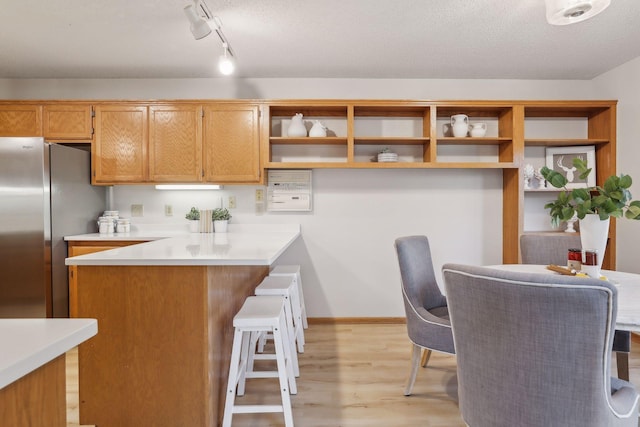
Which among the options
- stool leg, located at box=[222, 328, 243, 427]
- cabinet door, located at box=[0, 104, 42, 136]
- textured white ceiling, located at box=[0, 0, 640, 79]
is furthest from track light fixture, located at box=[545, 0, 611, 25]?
cabinet door, located at box=[0, 104, 42, 136]

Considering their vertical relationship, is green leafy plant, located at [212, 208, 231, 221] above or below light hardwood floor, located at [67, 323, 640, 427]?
above

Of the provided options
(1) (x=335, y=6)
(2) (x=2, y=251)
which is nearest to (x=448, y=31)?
(1) (x=335, y=6)

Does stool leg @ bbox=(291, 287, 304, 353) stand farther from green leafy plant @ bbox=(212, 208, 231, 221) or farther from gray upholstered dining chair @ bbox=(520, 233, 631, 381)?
gray upholstered dining chair @ bbox=(520, 233, 631, 381)

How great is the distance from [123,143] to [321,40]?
6.34 ft

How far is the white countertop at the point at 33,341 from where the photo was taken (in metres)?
0.48

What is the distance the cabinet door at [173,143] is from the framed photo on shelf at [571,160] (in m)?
3.30

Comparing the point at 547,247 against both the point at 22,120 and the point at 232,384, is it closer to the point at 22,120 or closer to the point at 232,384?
the point at 232,384

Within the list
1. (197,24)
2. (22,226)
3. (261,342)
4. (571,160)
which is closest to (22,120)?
(22,226)

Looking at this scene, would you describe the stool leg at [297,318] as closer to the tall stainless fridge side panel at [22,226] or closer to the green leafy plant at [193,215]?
the green leafy plant at [193,215]

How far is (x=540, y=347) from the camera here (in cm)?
95

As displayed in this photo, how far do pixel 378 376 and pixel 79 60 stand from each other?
3421 millimetres

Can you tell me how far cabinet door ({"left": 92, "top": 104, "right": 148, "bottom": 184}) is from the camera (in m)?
3.05

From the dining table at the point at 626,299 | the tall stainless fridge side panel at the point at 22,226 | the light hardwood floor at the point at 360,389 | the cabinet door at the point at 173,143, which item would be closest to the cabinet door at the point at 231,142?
the cabinet door at the point at 173,143

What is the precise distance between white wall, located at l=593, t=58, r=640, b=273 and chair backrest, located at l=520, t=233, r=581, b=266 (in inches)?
44.5
